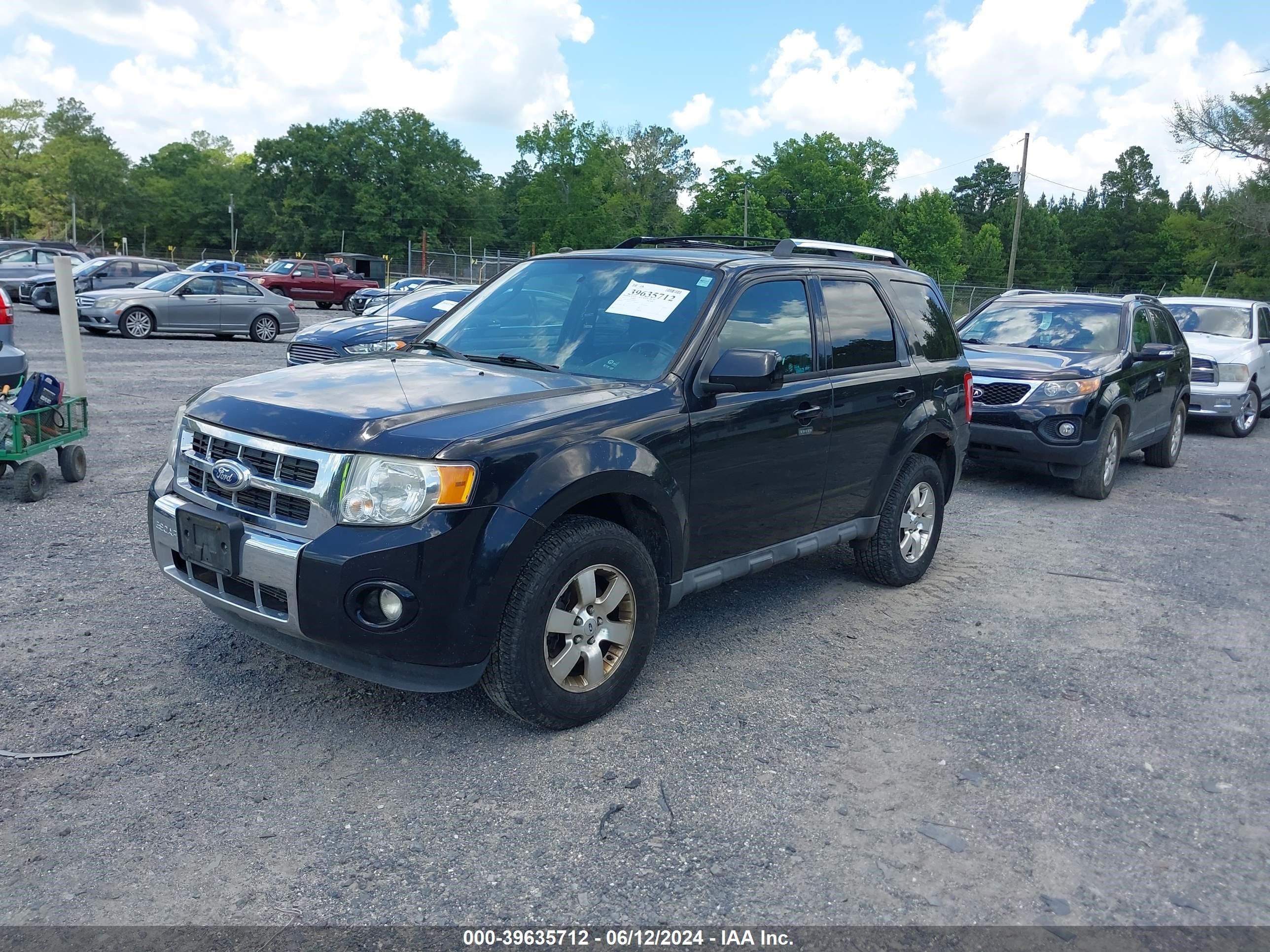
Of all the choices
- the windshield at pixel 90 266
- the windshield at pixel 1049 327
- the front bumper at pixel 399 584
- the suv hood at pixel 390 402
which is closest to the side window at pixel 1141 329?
the windshield at pixel 1049 327

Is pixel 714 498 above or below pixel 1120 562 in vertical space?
above

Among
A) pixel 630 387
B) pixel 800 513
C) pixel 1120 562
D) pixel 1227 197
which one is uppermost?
pixel 1227 197

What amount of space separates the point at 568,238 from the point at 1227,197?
63050 millimetres

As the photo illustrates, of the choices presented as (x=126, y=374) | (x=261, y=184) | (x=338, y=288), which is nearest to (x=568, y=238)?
(x=261, y=184)

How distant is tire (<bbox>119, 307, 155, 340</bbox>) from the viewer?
20.8m

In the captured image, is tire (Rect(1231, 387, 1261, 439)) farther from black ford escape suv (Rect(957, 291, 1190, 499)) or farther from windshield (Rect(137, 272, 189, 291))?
windshield (Rect(137, 272, 189, 291))

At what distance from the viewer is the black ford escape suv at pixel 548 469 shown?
11.7 ft

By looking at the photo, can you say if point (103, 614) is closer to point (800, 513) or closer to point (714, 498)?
point (714, 498)

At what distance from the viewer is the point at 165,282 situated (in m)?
22.0

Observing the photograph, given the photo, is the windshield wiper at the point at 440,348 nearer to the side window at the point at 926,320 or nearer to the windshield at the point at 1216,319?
the side window at the point at 926,320

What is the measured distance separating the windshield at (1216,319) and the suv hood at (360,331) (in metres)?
10.6

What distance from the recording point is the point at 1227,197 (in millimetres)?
42938

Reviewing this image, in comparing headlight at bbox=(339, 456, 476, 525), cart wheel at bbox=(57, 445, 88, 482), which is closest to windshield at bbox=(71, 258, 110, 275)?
cart wheel at bbox=(57, 445, 88, 482)

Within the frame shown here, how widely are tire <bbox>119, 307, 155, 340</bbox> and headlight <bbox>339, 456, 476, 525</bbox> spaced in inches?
779
